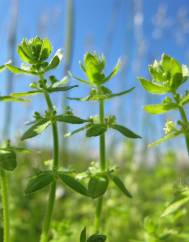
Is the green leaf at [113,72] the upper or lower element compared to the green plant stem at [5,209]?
upper

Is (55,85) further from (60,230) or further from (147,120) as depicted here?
(147,120)

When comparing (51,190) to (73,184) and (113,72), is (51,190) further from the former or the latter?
(113,72)

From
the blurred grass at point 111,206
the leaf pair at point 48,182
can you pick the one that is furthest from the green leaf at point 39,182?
the blurred grass at point 111,206

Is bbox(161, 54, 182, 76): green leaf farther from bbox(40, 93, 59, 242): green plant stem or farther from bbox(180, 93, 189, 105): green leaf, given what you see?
bbox(40, 93, 59, 242): green plant stem

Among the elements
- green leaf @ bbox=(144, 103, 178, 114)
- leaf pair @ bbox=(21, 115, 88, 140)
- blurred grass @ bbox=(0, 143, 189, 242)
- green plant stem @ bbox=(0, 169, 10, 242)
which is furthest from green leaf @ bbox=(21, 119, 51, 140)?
blurred grass @ bbox=(0, 143, 189, 242)

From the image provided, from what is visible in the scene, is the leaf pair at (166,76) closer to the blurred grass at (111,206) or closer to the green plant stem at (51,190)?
the green plant stem at (51,190)

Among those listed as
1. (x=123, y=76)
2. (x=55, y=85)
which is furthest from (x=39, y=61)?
(x=123, y=76)
